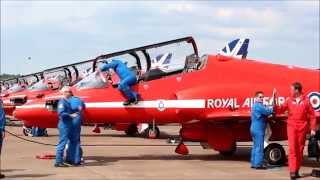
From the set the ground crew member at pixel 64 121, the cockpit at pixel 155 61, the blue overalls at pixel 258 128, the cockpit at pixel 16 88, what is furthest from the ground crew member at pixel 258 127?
the cockpit at pixel 16 88

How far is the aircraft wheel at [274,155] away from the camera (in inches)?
485

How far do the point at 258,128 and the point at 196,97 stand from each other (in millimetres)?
1720

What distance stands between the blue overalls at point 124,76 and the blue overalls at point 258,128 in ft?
9.31

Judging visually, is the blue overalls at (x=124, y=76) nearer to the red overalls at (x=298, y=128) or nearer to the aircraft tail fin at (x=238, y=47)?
the red overalls at (x=298, y=128)

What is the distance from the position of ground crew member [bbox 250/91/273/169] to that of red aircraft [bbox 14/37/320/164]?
725mm

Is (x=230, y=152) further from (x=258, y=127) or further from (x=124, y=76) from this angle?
(x=124, y=76)

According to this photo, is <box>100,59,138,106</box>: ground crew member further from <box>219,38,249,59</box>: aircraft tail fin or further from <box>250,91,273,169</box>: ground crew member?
<box>219,38,249,59</box>: aircraft tail fin

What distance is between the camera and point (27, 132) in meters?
23.1

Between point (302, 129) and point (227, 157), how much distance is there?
12.7 feet

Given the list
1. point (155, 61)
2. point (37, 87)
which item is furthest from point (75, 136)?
point (37, 87)

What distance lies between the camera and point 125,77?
13.1 meters

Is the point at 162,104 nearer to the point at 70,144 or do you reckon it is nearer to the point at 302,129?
the point at 70,144

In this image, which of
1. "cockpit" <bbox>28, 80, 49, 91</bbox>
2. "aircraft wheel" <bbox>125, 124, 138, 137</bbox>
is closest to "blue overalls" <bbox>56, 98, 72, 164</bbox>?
"aircraft wheel" <bbox>125, 124, 138, 137</bbox>

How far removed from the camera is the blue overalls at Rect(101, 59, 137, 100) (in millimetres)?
12922
